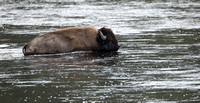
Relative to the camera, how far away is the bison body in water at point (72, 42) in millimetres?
15711

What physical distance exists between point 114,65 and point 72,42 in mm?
2717

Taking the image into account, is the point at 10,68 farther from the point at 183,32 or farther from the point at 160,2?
the point at 160,2

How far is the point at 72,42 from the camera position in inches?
624

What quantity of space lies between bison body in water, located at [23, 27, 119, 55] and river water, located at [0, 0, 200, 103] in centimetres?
27

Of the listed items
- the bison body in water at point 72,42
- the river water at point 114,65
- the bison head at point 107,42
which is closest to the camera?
the river water at point 114,65

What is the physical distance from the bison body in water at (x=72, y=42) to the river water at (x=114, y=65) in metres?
0.27

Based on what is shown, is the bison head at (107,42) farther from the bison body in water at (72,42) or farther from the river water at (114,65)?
the river water at (114,65)

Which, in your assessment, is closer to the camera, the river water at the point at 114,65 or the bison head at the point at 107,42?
the river water at the point at 114,65

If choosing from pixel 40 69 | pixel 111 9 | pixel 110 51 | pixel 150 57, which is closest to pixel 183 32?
pixel 110 51

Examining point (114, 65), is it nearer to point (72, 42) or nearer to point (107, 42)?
point (72, 42)

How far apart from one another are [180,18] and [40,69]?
1313cm

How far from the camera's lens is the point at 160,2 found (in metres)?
35.6

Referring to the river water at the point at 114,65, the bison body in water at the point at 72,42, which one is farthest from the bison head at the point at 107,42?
the river water at the point at 114,65

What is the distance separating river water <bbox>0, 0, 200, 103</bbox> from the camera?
1009 cm
